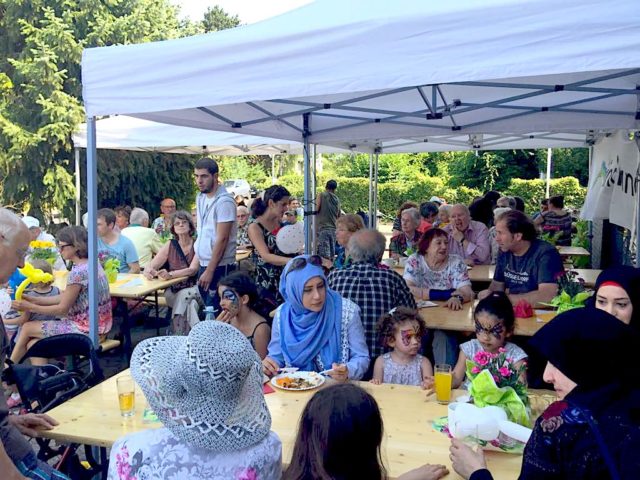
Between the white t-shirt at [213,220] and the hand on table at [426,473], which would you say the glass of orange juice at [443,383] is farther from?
the white t-shirt at [213,220]

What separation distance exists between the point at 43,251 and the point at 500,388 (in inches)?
194

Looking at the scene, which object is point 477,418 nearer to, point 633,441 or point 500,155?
point 633,441

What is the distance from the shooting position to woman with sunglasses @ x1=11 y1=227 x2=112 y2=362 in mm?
4246

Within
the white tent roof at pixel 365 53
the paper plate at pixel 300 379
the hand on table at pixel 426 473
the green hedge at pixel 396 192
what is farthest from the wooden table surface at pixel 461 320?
the green hedge at pixel 396 192

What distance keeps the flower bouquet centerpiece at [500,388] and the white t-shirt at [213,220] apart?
3.02 meters

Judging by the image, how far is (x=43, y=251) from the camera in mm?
5676

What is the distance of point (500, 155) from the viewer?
2244cm

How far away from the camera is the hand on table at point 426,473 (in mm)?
1825

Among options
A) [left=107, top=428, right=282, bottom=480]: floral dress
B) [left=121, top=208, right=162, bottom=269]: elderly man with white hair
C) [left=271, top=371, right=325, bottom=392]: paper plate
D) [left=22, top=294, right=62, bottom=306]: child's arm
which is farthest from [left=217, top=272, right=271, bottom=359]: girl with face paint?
[left=121, top=208, right=162, bottom=269]: elderly man with white hair

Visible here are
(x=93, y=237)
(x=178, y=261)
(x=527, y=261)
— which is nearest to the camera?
(x=93, y=237)

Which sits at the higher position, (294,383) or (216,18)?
(216,18)

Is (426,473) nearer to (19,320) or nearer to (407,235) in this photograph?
(19,320)

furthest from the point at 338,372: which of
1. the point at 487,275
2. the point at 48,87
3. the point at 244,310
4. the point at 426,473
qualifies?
the point at 48,87

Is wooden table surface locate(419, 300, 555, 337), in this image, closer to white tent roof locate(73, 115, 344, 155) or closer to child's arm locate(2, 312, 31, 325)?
child's arm locate(2, 312, 31, 325)
